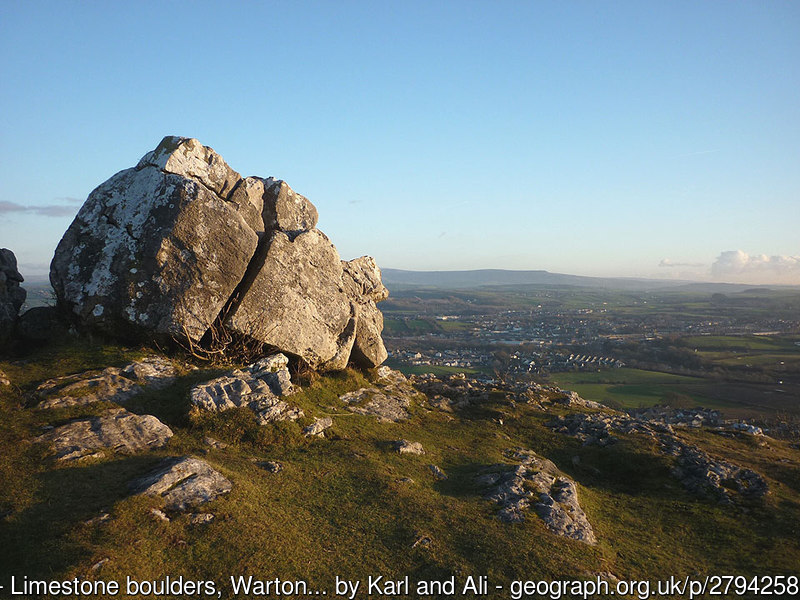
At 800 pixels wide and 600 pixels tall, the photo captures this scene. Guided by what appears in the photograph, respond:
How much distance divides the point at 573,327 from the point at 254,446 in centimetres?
15085

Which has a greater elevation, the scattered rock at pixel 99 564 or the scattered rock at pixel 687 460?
the scattered rock at pixel 99 564

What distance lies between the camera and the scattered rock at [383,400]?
20.7 m

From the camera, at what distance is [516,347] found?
108062 mm

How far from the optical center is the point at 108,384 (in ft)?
50.2

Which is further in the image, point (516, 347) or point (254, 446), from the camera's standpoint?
point (516, 347)

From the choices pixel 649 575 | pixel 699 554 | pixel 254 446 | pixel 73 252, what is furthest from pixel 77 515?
pixel 699 554

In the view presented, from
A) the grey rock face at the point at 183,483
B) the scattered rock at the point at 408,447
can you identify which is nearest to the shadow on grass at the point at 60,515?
the grey rock face at the point at 183,483

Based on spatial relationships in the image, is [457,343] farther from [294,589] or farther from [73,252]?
[294,589]

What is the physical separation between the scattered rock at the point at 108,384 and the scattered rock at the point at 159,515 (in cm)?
660

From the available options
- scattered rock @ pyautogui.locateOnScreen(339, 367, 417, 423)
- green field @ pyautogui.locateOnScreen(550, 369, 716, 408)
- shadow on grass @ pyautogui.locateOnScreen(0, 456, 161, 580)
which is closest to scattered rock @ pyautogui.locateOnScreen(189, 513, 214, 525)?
shadow on grass @ pyautogui.locateOnScreen(0, 456, 161, 580)

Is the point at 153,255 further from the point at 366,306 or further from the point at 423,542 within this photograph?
the point at 423,542

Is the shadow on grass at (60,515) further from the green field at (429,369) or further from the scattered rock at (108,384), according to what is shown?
the green field at (429,369)

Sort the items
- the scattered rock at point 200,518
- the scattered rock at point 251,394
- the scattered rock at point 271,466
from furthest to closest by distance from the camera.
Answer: the scattered rock at point 251,394 < the scattered rock at point 271,466 < the scattered rock at point 200,518

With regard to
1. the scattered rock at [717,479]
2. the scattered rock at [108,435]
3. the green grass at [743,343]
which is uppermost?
the scattered rock at [108,435]
